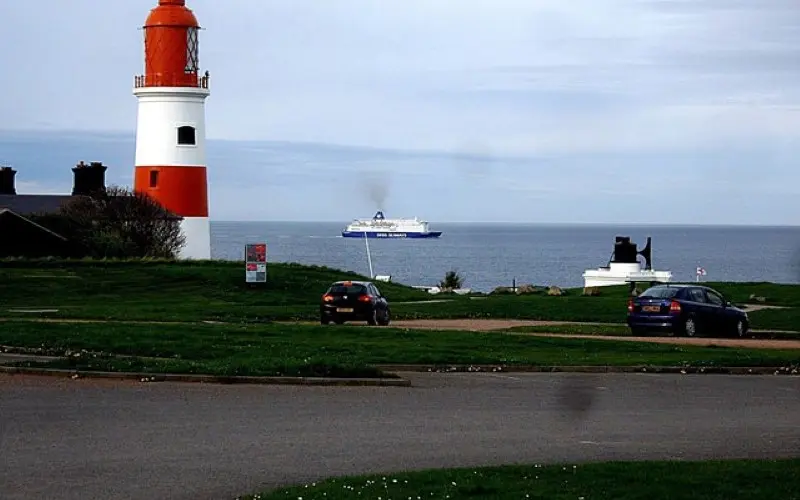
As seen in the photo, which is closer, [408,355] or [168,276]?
[408,355]

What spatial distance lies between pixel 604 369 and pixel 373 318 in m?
12.5

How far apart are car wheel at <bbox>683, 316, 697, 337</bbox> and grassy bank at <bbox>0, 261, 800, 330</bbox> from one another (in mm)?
4263

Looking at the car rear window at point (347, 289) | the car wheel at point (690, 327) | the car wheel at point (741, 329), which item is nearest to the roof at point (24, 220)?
the car rear window at point (347, 289)

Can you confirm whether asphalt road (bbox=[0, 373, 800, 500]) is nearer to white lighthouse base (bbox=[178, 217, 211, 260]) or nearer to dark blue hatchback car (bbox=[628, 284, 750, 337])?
dark blue hatchback car (bbox=[628, 284, 750, 337])

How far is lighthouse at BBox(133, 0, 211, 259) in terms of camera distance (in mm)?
58219

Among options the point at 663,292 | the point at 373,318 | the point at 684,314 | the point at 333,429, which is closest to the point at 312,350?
the point at 333,429

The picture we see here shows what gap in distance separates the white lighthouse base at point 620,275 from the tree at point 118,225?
17.1 meters

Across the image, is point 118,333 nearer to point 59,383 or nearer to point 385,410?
point 59,383

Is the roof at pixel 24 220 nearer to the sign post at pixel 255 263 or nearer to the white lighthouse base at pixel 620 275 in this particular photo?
the sign post at pixel 255 263

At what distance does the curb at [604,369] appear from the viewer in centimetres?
2316

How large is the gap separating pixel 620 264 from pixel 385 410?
4236 cm

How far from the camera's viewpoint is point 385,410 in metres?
17.7

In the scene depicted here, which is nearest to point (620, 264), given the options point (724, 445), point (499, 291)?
point (499, 291)

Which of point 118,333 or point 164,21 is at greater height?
point 164,21
